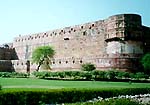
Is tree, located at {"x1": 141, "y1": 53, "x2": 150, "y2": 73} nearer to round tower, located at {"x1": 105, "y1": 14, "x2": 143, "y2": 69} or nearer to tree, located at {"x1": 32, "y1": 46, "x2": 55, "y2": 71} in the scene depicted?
round tower, located at {"x1": 105, "y1": 14, "x2": 143, "y2": 69}

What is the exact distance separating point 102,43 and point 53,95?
26.3 m

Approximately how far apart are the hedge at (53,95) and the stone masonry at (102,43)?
1892 cm

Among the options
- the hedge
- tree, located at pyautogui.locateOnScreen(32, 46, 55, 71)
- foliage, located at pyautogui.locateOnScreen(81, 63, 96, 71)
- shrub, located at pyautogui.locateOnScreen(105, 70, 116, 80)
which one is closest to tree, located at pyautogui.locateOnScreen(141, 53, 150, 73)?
shrub, located at pyautogui.locateOnScreen(105, 70, 116, 80)

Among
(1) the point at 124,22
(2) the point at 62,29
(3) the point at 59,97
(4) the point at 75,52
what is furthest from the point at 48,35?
(3) the point at 59,97

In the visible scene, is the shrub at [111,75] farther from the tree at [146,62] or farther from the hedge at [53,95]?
the hedge at [53,95]

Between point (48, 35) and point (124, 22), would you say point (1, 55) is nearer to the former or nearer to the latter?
point (48, 35)

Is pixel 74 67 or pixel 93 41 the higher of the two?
pixel 93 41

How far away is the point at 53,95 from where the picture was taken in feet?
38.2

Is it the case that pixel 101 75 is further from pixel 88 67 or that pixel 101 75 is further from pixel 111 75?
pixel 88 67

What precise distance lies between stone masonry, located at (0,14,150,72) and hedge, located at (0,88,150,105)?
62.1 ft

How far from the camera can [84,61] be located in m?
35.0

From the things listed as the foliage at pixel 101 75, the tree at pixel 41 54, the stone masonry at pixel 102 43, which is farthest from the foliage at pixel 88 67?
the tree at pixel 41 54

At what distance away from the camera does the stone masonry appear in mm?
32969

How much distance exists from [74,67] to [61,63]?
249 cm
